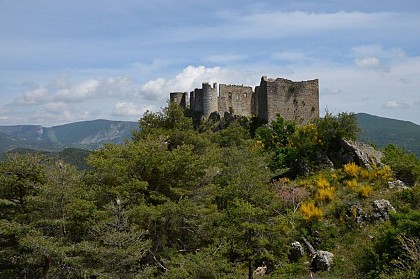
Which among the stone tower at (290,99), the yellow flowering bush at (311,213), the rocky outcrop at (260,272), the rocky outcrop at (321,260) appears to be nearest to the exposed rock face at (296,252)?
the rocky outcrop at (321,260)

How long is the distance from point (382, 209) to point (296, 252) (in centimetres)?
474

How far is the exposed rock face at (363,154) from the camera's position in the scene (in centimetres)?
2583

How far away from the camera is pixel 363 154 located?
86.8 ft

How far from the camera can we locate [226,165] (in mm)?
27672

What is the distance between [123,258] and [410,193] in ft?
47.4

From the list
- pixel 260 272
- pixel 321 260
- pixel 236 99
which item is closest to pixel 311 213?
pixel 321 260

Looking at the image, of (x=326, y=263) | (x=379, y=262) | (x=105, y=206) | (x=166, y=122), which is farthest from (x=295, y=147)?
(x=105, y=206)

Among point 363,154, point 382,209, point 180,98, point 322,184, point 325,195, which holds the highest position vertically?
point 180,98

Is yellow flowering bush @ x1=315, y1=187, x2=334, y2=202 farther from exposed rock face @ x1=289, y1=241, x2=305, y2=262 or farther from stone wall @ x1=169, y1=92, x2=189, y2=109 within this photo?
stone wall @ x1=169, y1=92, x2=189, y2=109

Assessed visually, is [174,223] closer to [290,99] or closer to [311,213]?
[311,213]

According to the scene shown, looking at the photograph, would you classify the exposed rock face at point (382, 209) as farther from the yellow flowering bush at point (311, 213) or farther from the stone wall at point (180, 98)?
the stone wall at point (180, 98)

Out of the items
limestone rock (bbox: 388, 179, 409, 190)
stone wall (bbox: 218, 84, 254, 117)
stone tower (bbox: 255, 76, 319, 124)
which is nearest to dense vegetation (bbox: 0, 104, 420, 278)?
limestone rock (bbox: 388, 179, 409, 190)

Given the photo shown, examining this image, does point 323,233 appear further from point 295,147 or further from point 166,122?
point 166,122

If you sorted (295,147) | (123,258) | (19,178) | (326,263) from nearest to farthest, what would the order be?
1. (123,258)
2. (19,178)
3. (326,263)
4. (295,147)
